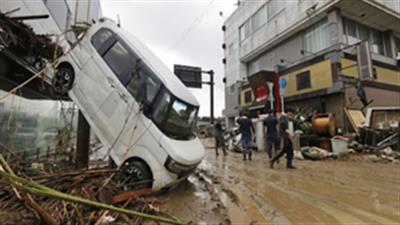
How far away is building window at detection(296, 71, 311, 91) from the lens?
15083mm

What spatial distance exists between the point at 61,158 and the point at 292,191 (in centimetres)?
606

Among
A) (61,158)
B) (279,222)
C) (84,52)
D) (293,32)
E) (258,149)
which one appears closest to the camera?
(279,222)

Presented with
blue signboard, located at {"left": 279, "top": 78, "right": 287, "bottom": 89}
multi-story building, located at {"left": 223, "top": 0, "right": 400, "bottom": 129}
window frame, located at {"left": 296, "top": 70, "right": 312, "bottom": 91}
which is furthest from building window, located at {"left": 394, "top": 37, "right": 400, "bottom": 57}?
blue signboard, located at {"left": 279, "top": 78, "right": 287, "bottom": 89}

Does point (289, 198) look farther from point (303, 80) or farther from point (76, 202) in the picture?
point (303, 80)

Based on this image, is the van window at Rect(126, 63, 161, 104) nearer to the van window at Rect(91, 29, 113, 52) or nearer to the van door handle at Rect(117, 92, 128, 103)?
the van door handle at Rect(117, 92, 128, 103)

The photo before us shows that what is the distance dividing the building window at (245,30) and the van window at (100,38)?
19704 millimetres

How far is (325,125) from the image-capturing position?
11078 mm

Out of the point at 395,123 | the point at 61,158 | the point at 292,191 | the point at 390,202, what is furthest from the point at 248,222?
the point at 395,123

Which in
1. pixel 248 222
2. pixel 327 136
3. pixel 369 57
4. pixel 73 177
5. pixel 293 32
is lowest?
pixel 248 222

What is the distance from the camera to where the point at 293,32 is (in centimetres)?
1739

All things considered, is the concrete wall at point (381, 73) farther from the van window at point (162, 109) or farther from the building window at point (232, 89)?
the van window at point (162, 109)

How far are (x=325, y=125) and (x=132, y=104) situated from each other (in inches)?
387

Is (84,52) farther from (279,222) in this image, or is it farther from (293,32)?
(293,32)

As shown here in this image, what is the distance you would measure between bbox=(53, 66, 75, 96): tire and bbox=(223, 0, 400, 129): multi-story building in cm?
1322
